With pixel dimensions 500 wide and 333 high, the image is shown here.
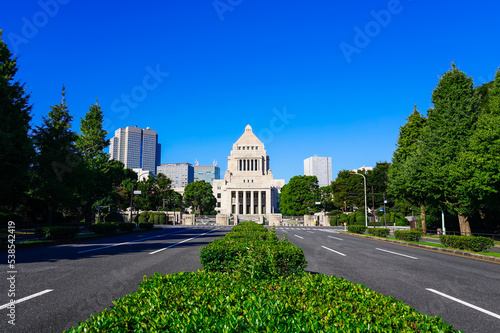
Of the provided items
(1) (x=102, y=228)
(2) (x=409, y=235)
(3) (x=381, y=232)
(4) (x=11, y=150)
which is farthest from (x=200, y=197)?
(2) (x=409, y=235)

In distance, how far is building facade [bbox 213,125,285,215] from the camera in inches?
3895

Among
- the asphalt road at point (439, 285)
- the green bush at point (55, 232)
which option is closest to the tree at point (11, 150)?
the green bush at point (55, 232)

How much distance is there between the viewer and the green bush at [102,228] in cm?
2469

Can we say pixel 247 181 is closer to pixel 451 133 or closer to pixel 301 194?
pixel 301 194

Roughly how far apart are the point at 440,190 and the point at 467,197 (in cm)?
296

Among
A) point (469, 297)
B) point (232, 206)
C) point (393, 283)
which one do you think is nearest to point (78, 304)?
point (393, 283)

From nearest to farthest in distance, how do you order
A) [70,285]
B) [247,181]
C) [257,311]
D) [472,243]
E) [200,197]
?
[257,311], [70,285], [472,243], [200,197], [247,181]

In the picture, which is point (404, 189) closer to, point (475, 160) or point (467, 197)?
point (467, 197)

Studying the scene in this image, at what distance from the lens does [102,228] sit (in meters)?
25.2

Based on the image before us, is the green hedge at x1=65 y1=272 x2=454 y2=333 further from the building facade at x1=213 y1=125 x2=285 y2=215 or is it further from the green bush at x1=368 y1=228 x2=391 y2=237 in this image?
the building facade at x1=213 y1=125 x2=285 y2=215

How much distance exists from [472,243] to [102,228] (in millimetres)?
26508

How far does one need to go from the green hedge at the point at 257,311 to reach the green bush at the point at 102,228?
78.5ft

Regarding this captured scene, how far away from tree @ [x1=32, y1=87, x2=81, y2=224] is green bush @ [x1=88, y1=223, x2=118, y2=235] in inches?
150

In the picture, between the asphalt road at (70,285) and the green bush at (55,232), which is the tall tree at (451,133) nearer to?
the asphalt road at (70,285)
